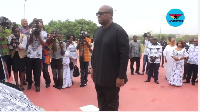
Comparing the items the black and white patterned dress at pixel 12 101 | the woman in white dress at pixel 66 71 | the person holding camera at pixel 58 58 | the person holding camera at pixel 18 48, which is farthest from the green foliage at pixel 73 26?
the black and white patterned dress at pixel 12 101

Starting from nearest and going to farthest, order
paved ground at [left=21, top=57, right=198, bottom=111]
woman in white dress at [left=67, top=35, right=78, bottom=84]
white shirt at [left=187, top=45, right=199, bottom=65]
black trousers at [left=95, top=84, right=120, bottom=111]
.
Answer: black trousers at [left=95, top=84, right=120, bottom=111] < paved ground at [left=21, top=57, right=198, bottom=111] < woman in white dress at [left=67, top=35, right=78, bottom=84] < white shirt at [left=187, top=45, right=199, bottom=65]

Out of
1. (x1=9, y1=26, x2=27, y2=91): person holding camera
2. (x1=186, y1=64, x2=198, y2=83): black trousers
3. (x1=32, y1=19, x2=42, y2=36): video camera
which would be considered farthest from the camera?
(x1=186, y1=64, x2=198, y2=83): black trousers

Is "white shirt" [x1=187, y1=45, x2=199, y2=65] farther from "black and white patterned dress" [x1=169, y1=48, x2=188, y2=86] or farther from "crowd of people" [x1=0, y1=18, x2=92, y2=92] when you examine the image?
"crowd of people" [x1=0, y1=18, x2=92, y2=92]

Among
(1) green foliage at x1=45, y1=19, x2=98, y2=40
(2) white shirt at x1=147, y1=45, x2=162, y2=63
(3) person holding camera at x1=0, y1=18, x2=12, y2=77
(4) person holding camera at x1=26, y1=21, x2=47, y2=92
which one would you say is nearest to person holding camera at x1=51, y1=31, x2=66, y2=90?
(4) person holding camera at x1=26, y1=21, x2=47, y2=92

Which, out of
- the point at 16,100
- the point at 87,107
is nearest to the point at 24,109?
the point at 16,100

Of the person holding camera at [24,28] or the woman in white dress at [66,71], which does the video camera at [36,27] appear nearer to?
the person holding camera at [24,28]

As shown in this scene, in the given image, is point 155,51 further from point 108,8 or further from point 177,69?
point 108,8

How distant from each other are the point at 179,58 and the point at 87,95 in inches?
Answer: 118

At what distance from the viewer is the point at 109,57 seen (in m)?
2.41

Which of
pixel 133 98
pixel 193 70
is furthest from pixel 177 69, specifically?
pixel 133 98

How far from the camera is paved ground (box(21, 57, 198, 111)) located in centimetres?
399

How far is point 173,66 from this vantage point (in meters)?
6.16

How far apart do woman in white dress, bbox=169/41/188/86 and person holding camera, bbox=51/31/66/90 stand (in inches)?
129

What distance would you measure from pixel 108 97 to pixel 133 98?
2.21m
